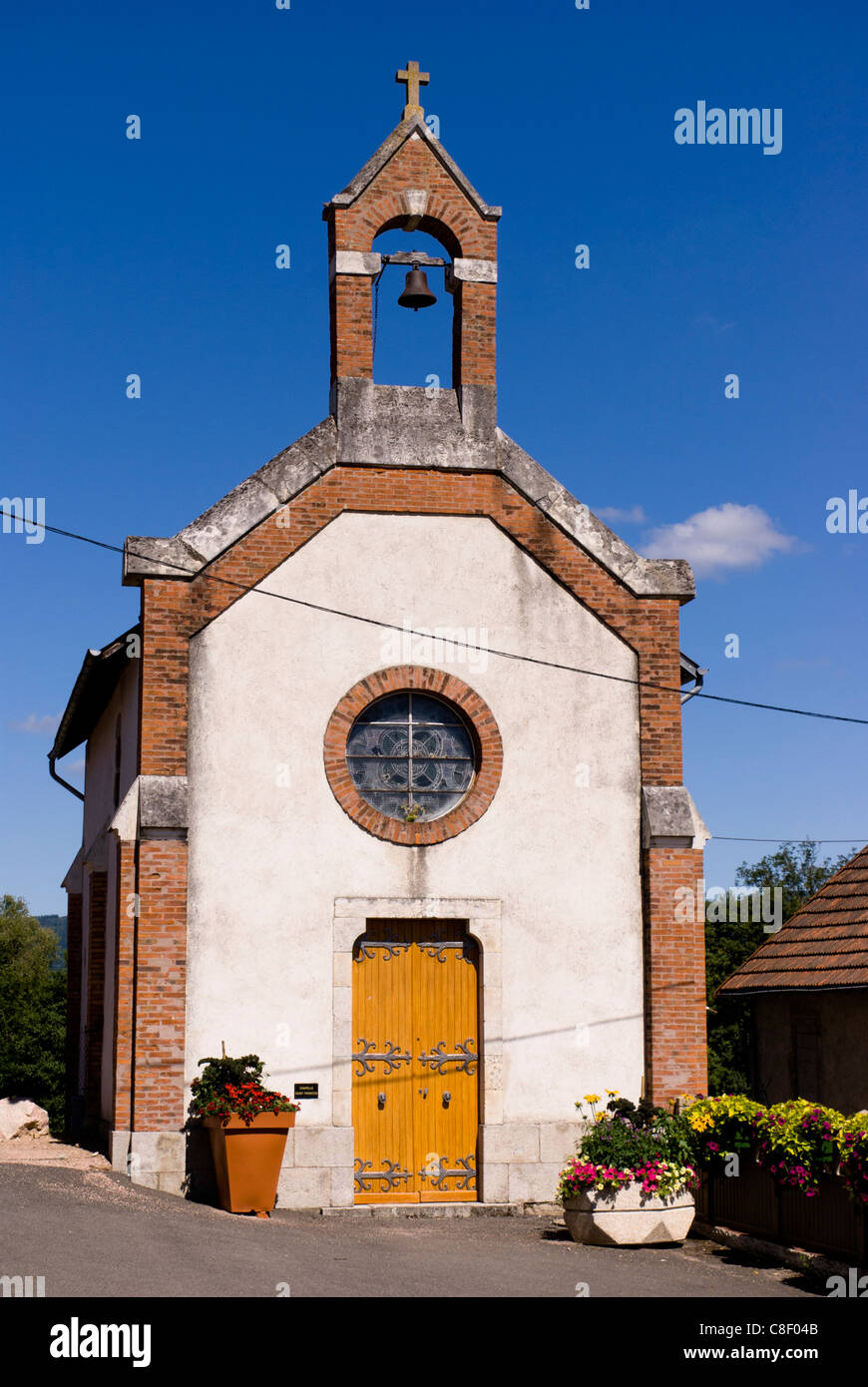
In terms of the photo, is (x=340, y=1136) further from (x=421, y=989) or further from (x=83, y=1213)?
(x=83, y=1213)

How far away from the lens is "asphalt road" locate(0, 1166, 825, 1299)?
997 cm

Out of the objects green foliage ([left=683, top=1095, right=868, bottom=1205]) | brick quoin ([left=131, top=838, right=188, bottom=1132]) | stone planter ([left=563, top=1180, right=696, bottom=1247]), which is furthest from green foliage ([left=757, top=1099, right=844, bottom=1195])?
brick quoin ([left=131, top=838, right=188, bottom=1132])

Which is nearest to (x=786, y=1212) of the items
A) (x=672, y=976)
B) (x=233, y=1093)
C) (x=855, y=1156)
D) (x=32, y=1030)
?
(x=855, y=1156)

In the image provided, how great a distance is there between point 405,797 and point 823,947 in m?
6.22

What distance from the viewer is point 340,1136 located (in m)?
14.0

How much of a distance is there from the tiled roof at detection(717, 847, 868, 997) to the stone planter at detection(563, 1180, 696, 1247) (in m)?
4.63

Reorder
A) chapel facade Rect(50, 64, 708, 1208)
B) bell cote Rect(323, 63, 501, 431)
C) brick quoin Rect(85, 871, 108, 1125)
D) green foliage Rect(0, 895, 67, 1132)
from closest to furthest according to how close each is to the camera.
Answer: chapel facade Rect(50, 64, 708, 1208) → bell cote Rect(323, 63, 501, 431) → brick quoin Rect(85, 871, 108, 1125) → green foliage Rect(0, 895, 67, 1132)

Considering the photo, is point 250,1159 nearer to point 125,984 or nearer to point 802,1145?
point 125,984

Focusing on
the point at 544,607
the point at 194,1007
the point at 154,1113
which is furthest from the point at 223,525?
the point at 154,1113

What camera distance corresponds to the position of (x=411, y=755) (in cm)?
1507

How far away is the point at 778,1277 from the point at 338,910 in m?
5.24

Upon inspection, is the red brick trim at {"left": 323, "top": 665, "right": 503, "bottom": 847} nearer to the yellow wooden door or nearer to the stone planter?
the yellow wooden door

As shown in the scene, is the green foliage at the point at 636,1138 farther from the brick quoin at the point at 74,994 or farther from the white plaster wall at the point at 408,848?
the brick quoin at the point at 74,994

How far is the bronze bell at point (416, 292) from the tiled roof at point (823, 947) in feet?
28.6
